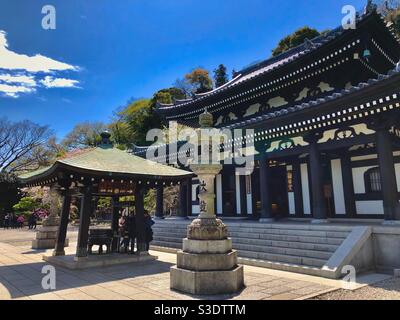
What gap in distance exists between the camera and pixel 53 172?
31.4 feet

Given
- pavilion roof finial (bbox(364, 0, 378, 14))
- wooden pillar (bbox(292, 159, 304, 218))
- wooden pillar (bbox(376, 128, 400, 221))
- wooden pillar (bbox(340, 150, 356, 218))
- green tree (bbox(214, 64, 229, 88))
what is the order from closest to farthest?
wooden pillar (bbox(376, 128, 400, 221)), pavilion roof finial (bbox(364, 0, 378, 14)), wooden pillar (bbox(340, 150, 356, 218)), wooden pillar (bbox(292, 159, 304, 218)), green tree (bbox(214, 64, 229, 88))

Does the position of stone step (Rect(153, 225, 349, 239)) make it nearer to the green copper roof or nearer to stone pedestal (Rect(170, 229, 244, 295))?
the green copper roof

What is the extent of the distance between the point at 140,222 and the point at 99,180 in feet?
7.23

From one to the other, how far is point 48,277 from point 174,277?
11.9 ft

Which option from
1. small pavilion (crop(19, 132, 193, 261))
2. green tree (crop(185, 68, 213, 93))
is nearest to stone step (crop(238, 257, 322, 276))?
small pavilion (crop(19, 132, 193, 261))

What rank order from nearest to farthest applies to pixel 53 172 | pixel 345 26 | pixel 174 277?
pixel 174 277 < pixel 53 172 < pixel 345 26

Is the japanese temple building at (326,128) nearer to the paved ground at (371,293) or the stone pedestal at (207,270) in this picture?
the paved ground at (371,293)

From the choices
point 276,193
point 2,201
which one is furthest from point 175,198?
point 2,201

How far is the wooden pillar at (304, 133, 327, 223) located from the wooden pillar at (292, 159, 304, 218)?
3.56m

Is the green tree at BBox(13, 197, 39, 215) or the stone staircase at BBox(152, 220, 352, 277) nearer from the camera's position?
the stone staircase at BBox(152, 220, 352, 277)

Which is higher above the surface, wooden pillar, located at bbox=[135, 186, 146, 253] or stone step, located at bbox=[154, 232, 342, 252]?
wooden pillar, located at bbox=[135, 186, 146, 253]

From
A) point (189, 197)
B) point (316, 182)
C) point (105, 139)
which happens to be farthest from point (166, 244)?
point (316, 182)

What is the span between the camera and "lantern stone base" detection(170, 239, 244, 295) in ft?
21.2
